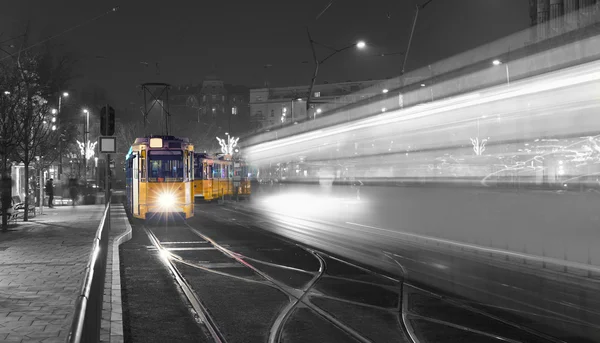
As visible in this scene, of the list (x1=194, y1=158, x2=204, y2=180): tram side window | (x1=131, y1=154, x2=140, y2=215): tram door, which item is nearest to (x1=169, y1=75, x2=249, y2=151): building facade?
(x1=194, y1=158, x2=204, y2=180): tram side window

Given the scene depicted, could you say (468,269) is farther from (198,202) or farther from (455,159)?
(198,202)

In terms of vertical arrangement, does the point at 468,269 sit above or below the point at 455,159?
below

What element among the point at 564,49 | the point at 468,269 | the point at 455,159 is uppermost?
the point at 564,49

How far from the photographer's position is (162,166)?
25.5 metres

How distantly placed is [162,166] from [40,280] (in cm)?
1438

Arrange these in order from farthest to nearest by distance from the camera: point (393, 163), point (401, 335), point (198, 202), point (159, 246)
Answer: point (198, 202) → point (393, 163) → point (159, 246) → point (401, 335)

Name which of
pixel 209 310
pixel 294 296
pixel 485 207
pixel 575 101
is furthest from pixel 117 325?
pixel 485 207

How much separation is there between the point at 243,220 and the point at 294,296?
1801 centimetres

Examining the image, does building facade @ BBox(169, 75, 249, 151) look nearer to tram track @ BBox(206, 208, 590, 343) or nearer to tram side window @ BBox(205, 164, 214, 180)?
tram side window @ BBox(205, 164, 214, 180)

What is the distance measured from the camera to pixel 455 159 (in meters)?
18.3

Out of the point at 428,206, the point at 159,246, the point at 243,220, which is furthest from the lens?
the point at 428,206

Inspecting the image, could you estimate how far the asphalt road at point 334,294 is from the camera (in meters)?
7.88

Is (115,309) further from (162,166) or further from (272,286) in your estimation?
(162,166)

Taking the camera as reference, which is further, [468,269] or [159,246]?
[159,246]
